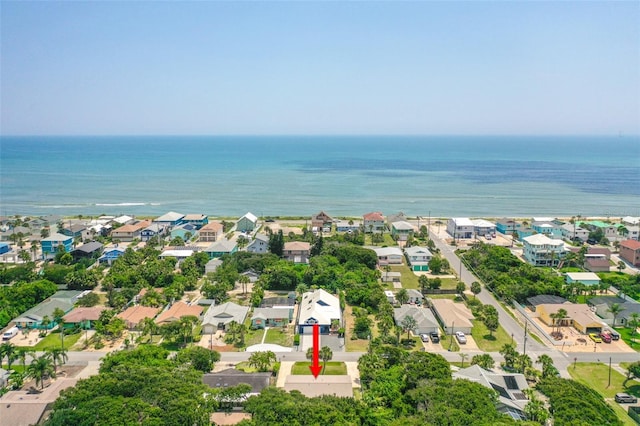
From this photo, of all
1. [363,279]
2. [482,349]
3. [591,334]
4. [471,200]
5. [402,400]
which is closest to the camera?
[402,400]

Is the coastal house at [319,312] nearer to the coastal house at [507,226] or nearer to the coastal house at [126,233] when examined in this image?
the coastal house at [126,233]

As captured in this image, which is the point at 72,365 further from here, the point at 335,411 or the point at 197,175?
the point at 197,175

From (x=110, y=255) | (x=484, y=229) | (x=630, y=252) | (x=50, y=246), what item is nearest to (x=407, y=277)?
(x=484, y=229)

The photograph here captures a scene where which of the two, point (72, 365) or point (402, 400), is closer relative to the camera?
point (402, 400)

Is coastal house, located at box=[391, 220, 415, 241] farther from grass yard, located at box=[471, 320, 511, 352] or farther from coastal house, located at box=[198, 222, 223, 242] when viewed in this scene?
grass yard, located at box=[471, 320, 511, 352]

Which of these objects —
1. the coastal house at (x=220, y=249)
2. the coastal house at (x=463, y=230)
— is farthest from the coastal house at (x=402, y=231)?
the coastal house at (x=220, y=249)

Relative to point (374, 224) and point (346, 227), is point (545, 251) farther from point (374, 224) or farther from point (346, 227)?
point (346, 227)

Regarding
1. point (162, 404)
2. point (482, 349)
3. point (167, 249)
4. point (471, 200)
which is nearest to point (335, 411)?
point (162, 404)
